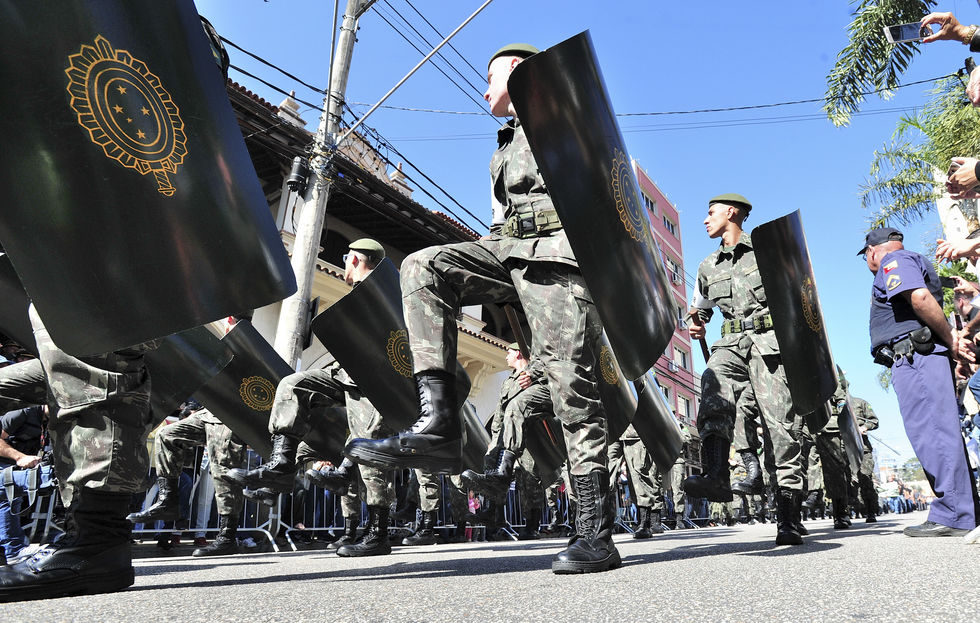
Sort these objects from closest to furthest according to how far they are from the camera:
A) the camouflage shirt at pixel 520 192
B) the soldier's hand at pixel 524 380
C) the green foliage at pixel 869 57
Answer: the camouflage shirt at pixel 520 192
the soldier's hand at pixel 524 380
the green foliage at pixel 869 57

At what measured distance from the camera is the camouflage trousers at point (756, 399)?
3.76 metres

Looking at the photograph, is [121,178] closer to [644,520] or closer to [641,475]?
[644,520]

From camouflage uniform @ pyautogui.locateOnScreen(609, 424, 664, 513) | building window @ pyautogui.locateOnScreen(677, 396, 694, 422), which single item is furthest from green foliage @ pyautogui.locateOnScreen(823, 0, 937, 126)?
building window @ pyautogui.locateOnScreen(677, 396, 694, 422)

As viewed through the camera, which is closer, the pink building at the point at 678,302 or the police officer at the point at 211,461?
the police officer at the point at 211,461

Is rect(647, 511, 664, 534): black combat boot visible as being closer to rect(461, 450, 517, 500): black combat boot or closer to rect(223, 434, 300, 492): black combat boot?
rect(461, 450, 517, 500): black combat boot

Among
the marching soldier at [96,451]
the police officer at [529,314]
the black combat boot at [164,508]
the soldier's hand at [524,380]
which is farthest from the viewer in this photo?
the soldier's hand at [524,380]

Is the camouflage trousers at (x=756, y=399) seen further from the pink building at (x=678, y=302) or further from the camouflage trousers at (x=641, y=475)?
the pink building at (x=678, y=302)

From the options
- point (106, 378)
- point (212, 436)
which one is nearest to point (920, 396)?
point (106, 378)

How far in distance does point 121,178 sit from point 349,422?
276 centimetres

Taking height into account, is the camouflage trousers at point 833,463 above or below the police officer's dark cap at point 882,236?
below

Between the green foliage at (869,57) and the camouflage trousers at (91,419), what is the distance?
1173cm

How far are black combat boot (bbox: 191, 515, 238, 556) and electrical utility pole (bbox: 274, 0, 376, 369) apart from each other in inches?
89.0

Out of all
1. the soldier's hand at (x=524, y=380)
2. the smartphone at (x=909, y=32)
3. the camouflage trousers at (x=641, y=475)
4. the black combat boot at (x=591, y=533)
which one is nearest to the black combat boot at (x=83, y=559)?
the black combat boot at (x=591, y=533)

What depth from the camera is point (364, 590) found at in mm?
1707
